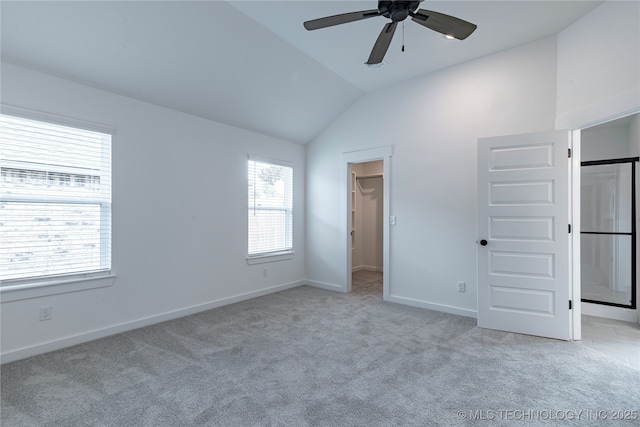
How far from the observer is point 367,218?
23.1ft

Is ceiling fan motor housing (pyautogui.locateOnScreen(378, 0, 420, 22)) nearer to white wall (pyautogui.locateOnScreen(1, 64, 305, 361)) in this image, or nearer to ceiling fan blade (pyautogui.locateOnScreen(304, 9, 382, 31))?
ceiling fan blade (pyautogui.locateOnScreen(304, 9, 382, 31))

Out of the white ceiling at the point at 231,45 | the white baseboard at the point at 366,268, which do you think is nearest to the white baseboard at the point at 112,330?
the white ceiling at the point at 231,45

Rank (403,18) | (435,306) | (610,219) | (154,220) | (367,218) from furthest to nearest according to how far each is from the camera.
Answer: (367,218)
(435,306)
(610,219)
(154,220)
(403,18)

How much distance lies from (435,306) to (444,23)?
129 inches

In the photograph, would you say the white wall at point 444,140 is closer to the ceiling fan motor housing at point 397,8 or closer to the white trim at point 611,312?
the white trim at point 611,312

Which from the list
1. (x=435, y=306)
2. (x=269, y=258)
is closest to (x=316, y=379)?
(x=435, y=306)

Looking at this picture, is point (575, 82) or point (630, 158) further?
point (630, 158)

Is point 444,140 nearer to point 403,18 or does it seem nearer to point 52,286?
point 403,18

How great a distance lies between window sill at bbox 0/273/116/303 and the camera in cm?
261

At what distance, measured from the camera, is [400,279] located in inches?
172

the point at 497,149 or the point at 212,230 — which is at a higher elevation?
the point at 497,149

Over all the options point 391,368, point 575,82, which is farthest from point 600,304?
point 391,368

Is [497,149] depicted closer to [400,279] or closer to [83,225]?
[400,279]

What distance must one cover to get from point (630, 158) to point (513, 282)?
7.10 ft
